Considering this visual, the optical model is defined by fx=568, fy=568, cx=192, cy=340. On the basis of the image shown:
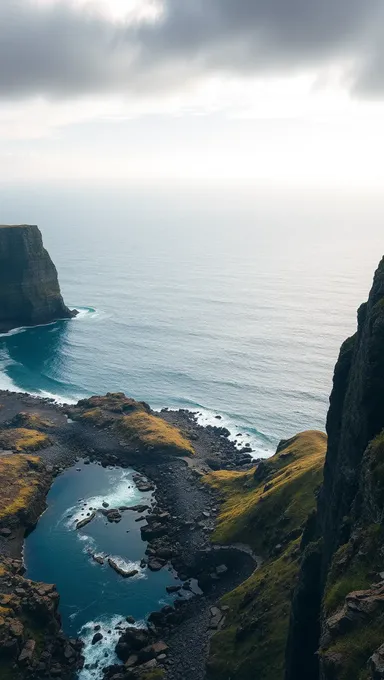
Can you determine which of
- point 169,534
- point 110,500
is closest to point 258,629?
point 169,534

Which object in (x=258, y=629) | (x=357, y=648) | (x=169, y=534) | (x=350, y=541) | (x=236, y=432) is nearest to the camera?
(x=357, y=648)

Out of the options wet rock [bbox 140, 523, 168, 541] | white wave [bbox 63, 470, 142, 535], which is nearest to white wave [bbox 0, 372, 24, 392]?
white wave [bbox 63, 470, 142, 535]

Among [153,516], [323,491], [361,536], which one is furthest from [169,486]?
[361,536]

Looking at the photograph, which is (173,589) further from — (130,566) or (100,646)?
(100,646)

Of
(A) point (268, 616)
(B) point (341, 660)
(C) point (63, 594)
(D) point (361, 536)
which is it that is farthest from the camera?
(C) point (63, 594)

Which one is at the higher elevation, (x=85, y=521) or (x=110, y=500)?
(x=110, y=500)

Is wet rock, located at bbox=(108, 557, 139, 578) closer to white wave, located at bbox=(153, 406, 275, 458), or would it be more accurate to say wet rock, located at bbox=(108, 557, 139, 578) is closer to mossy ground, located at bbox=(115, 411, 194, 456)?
mossy ground, located at bbox=(115, 411, 194, 456)

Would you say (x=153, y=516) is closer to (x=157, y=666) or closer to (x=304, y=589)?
(x=157, y=666)
